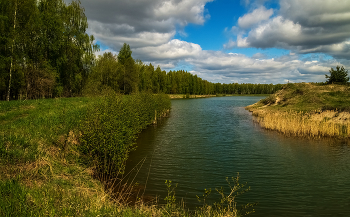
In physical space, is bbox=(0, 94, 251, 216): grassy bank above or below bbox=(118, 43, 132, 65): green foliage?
below

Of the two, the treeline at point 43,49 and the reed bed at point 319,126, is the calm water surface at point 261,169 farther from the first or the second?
the treeline at point 43,49

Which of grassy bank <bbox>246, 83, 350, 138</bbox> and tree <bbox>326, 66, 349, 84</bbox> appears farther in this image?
tree <bbox>326, 66, 349, 84</bbox>

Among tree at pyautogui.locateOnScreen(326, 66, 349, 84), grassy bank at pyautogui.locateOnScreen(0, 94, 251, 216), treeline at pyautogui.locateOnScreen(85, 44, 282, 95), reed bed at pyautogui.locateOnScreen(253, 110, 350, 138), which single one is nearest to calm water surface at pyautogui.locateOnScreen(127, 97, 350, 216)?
grassy bank at pyautogui.locateOnScreen(0, 94, 251, 216)

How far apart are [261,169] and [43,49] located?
35.7 meters

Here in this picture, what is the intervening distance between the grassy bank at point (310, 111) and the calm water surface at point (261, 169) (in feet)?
7.43

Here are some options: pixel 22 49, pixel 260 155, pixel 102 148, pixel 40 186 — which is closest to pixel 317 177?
pixel 260 155

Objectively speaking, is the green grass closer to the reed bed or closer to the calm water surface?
the calm water surface

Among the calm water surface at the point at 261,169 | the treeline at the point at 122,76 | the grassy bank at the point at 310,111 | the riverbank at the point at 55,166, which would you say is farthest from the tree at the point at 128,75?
the riverbank at the point at 55,166

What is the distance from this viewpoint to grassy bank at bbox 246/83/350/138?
73.3 feet

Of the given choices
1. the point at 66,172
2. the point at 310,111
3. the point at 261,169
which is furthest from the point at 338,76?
the point at 66,172

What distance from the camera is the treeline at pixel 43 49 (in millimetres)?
25000

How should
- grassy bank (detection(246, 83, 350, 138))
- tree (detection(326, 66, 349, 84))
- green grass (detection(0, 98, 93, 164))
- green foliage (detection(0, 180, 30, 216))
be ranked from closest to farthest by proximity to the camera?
1. green foliage (detection(0, 180, 30, 216))
2. green grass (detection(0, 98, 93, 164))
3. grassy bank (detection(246, 83, 350, 138))
4. tree (detection(326, 66, 349, 84))

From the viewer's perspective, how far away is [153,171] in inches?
508

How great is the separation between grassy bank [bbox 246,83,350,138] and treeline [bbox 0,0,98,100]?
31422 millimetres
